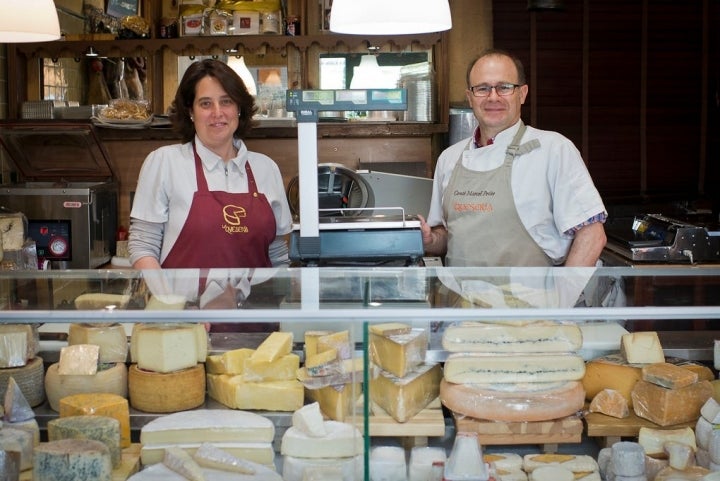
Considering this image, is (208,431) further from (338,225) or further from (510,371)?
(338,225)

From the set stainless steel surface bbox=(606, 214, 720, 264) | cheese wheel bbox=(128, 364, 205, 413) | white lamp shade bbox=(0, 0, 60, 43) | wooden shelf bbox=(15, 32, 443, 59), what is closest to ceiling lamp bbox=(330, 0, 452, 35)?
white lamp shade bbox=(0, 0, 60, 43)

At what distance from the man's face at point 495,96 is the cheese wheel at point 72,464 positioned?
5.94 feet

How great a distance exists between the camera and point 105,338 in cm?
218

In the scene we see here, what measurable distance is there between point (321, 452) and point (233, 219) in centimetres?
160

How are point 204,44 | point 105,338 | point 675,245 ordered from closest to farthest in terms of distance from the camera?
point 105,338
point 675,245
point 204,44

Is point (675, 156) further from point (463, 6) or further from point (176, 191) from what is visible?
point (176, 191)

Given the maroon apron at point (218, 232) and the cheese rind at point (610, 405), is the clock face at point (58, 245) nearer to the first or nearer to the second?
the maroon apron at point (218, 232)

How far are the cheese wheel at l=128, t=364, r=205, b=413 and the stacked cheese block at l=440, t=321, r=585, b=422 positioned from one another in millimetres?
543

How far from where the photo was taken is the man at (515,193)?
313cm

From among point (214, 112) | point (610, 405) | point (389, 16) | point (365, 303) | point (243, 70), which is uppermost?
point (243, 70)

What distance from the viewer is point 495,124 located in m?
3.21

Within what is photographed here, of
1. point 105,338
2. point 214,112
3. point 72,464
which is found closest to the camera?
point 72,464

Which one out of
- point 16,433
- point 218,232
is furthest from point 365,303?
point 218,232

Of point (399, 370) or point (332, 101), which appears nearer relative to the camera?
point (399, 370)
